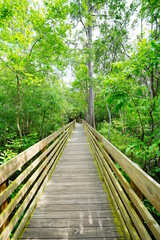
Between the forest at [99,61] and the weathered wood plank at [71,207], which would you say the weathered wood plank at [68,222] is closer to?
the weathered wood plank at [71,207]

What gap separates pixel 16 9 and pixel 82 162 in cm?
612

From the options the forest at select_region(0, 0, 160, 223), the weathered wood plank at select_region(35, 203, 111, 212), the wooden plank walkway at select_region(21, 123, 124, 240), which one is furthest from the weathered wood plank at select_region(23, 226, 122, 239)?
the forest at select_region(0, 0, 160, 223)

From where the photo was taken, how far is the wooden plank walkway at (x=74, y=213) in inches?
65.3

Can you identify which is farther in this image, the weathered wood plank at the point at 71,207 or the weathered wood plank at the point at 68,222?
the weathered wood plank at the point at 71,207

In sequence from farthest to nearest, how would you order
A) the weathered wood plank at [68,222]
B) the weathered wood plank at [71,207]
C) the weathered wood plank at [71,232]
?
the weathered wood plank at [71,207]
the weathered wood plank at [68,222]
the weathered wood plank at [71,232]

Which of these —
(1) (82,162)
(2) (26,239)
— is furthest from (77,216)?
(1) (82,162)

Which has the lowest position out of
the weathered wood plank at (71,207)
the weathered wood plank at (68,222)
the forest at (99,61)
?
the weathered wood plank at (71,207)

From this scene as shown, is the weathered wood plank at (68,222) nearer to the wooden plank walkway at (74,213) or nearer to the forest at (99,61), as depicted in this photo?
the wooden plank walkway at (74,213)

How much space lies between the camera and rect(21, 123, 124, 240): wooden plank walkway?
1.66 metres

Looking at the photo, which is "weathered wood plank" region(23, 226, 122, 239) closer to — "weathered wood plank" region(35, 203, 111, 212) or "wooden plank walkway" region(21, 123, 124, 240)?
"wooden plank walkway" region(21, 123, 124, 240)

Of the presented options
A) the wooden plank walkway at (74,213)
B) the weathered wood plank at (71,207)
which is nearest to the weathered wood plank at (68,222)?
the wooden plank walkway at (74,213)

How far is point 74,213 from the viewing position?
2.01 metres

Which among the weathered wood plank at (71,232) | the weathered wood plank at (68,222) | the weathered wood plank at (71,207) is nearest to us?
the weathered wood plank at (71,232)

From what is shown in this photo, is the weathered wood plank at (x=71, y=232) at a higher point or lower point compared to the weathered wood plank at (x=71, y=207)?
higher
